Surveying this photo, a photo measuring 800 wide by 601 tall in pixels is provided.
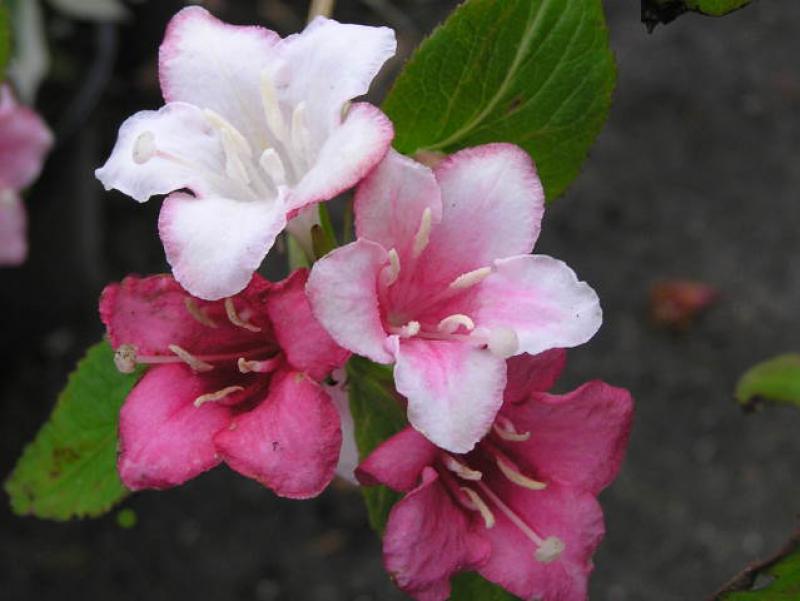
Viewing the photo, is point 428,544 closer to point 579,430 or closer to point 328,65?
point 579,430

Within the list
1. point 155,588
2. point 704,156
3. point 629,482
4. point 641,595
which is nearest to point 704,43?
point 704,156

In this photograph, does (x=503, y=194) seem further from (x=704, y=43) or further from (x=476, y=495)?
(x=704, y=43)

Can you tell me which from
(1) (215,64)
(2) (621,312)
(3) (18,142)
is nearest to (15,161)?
(3) (18,142)

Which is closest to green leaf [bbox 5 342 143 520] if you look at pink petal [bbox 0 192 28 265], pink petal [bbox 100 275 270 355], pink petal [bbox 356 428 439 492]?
pink petal [bbox 100 275 270 355]

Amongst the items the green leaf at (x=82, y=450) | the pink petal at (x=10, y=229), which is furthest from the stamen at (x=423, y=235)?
the pink petal at (x=10, y=229)

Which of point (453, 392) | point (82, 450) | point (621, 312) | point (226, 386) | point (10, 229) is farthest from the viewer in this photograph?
point (621, 312)
